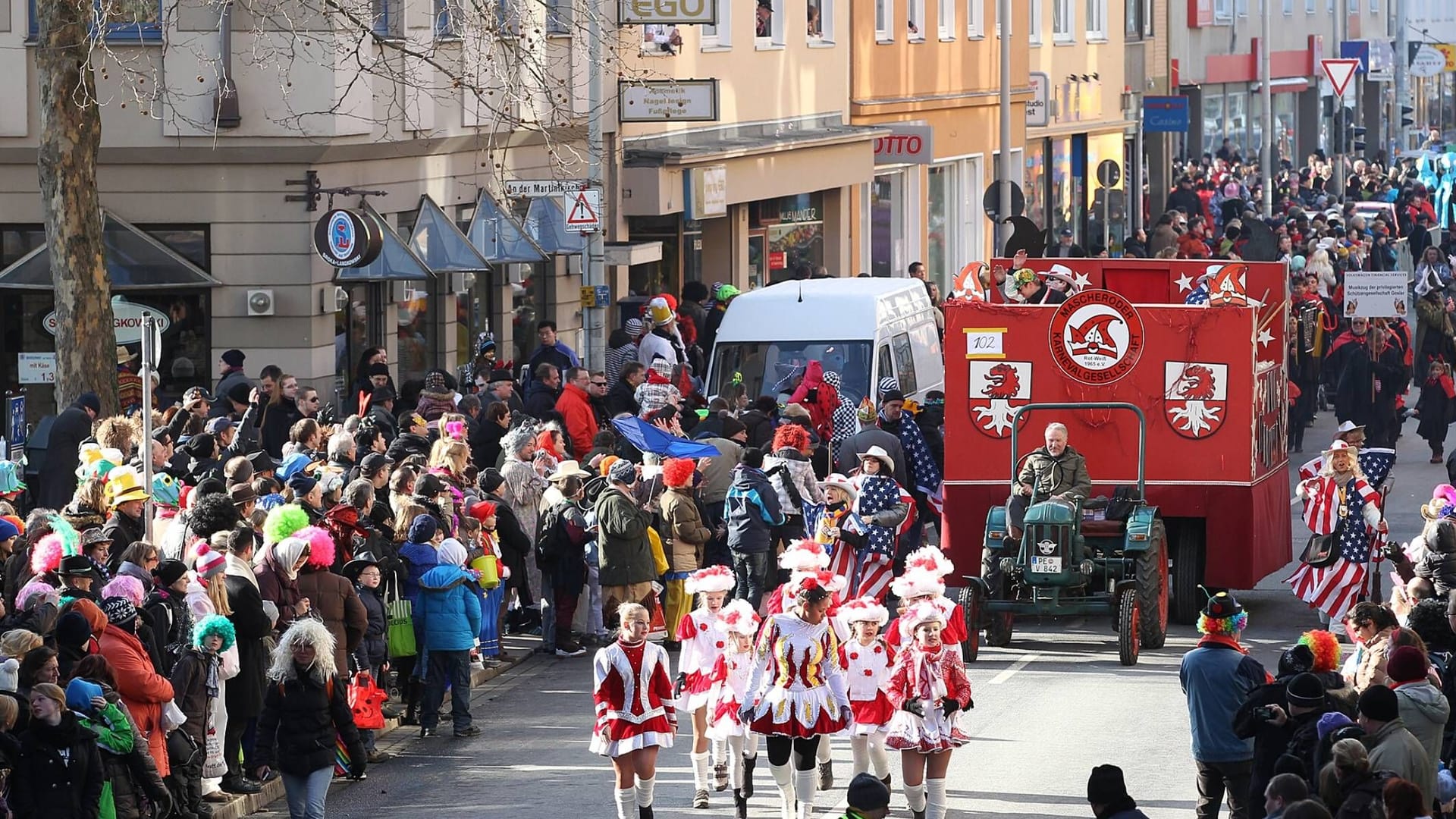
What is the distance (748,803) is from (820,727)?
1.28 meters

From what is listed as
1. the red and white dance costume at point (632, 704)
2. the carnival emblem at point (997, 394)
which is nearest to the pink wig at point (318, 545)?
the red and white dance costume at point (632, 704)

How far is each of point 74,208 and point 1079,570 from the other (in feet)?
26.8

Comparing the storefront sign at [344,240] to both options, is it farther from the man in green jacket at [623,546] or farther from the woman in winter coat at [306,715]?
the woman in winter coat at [306,715]

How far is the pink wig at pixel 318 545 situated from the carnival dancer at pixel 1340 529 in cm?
787

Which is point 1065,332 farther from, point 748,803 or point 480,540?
point 748,803

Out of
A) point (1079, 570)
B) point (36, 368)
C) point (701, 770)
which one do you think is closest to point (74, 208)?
point (36, 368)

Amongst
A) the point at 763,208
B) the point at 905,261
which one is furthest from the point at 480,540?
the point at 905,261

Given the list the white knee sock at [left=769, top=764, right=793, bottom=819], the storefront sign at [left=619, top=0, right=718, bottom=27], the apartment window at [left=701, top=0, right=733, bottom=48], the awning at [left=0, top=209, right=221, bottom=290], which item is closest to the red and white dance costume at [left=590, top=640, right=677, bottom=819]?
the white knee sock at [left=769, top=764, right=793, bottom=819]

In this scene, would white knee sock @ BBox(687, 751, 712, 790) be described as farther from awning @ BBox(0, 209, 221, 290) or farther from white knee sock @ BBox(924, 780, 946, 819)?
awning @ BBox(0, 209, 221, 290)

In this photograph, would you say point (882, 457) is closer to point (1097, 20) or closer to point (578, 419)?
point (578, 419)

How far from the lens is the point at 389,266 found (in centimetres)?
2595

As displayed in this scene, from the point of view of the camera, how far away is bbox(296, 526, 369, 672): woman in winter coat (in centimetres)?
1478

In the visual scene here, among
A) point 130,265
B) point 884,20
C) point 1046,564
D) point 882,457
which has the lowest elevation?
point 1046,564

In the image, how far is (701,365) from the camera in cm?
3077
